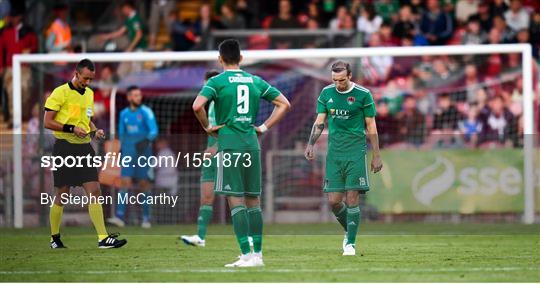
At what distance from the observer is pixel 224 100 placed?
12.8 m

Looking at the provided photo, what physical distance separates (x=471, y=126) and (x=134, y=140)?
20.1ft

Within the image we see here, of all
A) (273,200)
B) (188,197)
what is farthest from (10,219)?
(273,200)

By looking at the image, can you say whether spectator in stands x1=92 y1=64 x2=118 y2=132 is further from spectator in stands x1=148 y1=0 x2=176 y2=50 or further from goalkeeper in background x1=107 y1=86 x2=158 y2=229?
spectator in stands x1=148 y1=0 x2=176 y2=50

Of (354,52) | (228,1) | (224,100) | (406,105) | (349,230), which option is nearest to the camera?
(224,100)

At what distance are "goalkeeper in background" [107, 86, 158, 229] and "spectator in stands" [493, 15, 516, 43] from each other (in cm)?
750

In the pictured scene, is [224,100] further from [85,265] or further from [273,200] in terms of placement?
[273,200]

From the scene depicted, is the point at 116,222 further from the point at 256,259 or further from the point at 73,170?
the point at 256,259

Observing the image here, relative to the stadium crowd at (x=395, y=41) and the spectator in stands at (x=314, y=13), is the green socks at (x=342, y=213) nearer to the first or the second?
the stadium crowd at (x=395, y=41)

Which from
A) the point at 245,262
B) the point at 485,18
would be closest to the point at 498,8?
the point at 485,18

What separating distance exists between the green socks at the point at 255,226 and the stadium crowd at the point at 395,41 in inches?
399

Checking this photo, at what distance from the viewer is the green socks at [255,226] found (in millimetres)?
12875

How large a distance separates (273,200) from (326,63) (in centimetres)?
315

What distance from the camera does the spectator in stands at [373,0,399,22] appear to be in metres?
27.0

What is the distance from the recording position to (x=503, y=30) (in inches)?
1001
